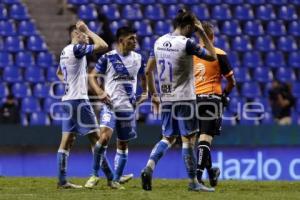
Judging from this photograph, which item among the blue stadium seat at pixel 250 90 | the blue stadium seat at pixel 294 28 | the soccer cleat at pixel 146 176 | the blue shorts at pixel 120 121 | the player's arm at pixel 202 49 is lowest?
the soccer cleat at pixel 146 176

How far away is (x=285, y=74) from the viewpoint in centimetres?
2097

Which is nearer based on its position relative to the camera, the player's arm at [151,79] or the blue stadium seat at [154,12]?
the player's arm at [151,79]

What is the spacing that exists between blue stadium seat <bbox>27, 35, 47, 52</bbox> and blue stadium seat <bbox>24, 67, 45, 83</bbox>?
115 centimetres

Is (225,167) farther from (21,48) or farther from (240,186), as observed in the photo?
(21,48)

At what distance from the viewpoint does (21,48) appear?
21391 mm

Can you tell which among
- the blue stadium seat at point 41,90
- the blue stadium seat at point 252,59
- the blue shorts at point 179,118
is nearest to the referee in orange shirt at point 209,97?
the blue shorts at point 179,118

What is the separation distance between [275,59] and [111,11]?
4723 mm

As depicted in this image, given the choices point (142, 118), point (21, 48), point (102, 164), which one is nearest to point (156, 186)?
point (102, 164)

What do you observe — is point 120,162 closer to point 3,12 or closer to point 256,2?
point 3,12

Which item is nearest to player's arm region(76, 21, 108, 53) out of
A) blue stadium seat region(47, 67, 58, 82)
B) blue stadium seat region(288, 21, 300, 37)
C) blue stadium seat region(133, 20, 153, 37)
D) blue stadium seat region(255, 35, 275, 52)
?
blue stadium seat region(47, 67, 58, 82)

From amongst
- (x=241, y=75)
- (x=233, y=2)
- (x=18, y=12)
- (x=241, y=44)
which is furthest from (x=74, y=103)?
(x=233, y=2)

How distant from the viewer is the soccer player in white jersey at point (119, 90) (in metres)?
11.0

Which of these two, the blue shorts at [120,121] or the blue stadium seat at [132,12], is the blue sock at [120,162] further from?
the blue stadium seat at [132,12]

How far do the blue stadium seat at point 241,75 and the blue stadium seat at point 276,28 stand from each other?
2071mm
